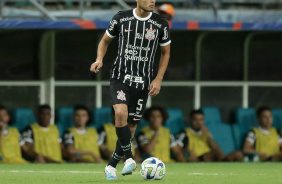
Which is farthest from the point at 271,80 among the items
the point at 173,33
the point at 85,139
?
the point at 85,139

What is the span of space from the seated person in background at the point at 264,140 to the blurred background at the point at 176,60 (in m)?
0.99

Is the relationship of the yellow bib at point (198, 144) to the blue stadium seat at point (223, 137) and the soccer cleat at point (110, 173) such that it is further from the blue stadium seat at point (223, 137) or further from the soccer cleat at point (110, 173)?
the soccer cleat at point (110, 173)

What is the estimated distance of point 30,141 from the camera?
45.2 ft

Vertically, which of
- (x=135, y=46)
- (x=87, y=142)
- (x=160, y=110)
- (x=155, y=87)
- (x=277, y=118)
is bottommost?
(x=87, y=142)

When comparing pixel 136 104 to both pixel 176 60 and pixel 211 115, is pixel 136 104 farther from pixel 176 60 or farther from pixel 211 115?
pixel 176 60

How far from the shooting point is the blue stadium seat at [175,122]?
14.9 m

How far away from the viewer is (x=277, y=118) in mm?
15484

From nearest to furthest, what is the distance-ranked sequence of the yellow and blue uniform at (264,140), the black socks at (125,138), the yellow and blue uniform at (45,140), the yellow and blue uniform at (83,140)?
1. the black socks at (125,138)
2. the yellow and blue uniform at (45,140)
3. the yellow and blue uniform at (83,140)
4. the yellow and blue uniform at (264,140)

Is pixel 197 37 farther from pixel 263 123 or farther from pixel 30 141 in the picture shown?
pixel 30 141

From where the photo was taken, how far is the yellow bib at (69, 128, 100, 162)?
14.0 metres

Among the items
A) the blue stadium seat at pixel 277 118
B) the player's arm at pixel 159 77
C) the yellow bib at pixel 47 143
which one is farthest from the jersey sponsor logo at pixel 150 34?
the blue stadium seat at pixel 277 118

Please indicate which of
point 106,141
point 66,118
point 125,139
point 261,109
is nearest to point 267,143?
point 261,109

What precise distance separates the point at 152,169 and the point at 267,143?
6.67m

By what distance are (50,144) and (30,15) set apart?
7.25 ft
